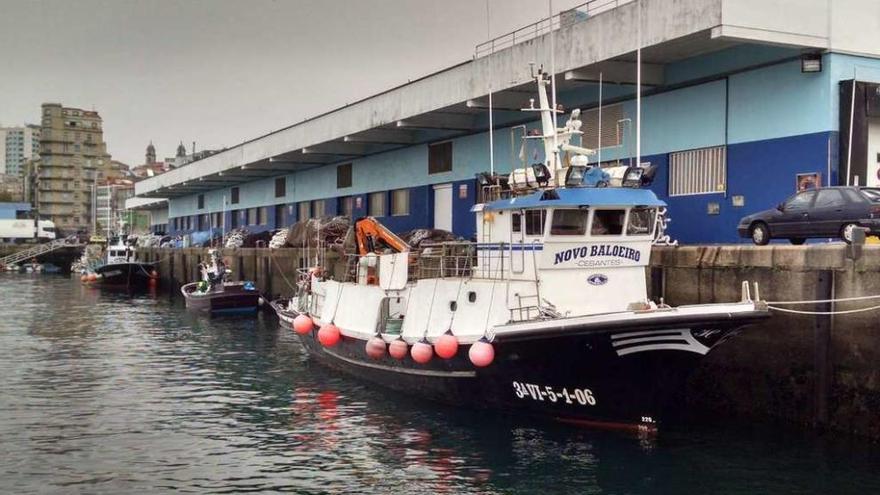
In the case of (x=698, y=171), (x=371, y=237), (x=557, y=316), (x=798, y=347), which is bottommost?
(x=798, y=347)

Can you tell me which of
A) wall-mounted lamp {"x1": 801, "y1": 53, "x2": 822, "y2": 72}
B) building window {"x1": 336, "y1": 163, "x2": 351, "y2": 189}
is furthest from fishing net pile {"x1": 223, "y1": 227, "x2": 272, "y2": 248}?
wall-mounted lamp {"x1": 801, "y1": 53, "x2": 822, "y2": 72}

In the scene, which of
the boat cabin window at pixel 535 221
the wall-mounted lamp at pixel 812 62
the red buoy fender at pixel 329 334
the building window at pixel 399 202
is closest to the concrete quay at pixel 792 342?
the boat cabin window at pixel 535 221

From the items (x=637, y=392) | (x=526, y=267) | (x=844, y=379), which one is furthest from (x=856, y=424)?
(x=526, y=267)

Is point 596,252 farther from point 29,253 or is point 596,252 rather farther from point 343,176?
point 29,253

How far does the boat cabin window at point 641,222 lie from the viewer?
15.0 m

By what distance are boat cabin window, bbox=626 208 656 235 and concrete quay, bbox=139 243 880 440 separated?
5.83 ft

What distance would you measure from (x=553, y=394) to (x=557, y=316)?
1.29m

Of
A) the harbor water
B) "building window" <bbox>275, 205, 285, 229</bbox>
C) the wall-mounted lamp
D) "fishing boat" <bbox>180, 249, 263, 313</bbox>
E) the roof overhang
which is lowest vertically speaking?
the harbor water

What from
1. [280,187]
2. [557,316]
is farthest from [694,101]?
[280,187]

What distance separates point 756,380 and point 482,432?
15.8 ft

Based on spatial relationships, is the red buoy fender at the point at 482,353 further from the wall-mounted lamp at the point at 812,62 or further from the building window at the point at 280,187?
the building window at the point at 280,187

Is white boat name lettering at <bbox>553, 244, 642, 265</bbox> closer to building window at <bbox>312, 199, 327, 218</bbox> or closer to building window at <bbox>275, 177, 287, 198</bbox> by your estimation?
building window at <bbox>312, 199, 327, 218</bbox>

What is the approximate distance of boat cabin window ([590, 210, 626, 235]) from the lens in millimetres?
14797

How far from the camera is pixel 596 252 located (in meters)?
14.8
